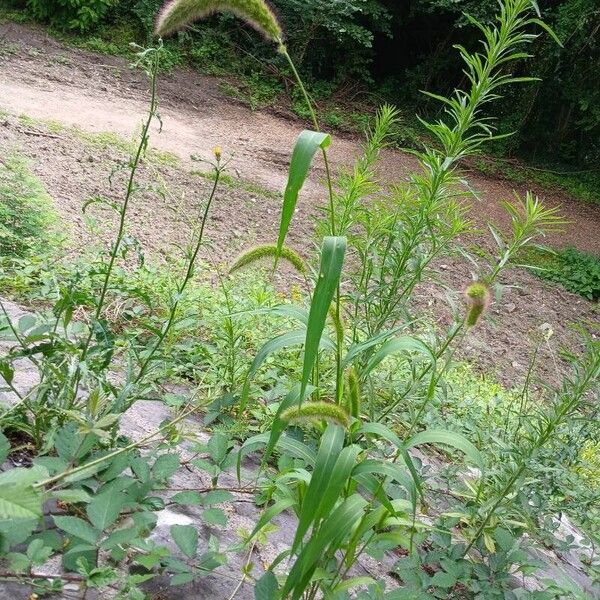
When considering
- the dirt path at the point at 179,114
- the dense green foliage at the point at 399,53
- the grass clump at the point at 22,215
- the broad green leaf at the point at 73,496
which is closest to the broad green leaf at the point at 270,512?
the broad green leaf at the point at 73,496

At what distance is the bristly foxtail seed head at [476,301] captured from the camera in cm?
175

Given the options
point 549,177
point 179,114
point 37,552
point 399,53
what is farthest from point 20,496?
point 399,53

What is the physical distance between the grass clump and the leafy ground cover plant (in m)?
1.17

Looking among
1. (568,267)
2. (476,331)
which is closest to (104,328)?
(476,331)

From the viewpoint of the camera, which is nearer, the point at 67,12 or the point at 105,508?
the point at 105,508

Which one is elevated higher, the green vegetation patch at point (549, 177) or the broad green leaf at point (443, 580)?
the green vegetation patch at point (549, 177)

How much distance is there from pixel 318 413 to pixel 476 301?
2.14 feet

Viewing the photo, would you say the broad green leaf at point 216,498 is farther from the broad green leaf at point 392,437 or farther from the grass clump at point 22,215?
the grass clump at point 22,215

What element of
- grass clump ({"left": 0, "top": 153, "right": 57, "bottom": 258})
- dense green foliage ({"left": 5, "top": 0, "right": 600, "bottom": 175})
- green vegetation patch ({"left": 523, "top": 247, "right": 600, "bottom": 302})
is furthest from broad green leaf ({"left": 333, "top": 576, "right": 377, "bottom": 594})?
dense green foliage ({"left": 5, "top": 0, "right": 600, "bottom": 175})

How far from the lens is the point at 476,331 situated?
5715 mm

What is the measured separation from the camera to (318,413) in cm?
132

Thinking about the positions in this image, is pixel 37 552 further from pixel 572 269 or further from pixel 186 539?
pixel 572 269

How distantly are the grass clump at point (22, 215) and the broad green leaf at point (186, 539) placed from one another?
206 cm

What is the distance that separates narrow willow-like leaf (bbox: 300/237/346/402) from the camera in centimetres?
119
